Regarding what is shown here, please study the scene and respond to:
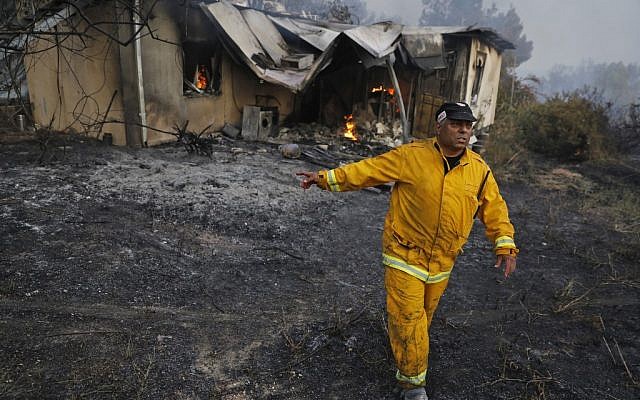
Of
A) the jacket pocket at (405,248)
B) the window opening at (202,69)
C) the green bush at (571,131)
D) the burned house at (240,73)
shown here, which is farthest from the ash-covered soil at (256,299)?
the green bush at (571,131)

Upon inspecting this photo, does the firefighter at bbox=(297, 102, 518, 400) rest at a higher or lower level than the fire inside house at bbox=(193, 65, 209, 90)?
lower

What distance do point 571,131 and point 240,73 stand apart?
930cm

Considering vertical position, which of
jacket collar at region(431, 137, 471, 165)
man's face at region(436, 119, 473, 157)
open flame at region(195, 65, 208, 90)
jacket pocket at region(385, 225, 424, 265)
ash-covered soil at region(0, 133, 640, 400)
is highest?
open flame at region(195, 65, 208, 90)

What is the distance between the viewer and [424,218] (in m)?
2.63

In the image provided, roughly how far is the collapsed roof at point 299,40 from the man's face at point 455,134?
7.00 m

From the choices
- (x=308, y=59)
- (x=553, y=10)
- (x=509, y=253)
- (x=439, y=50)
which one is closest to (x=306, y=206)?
(x=509, y=253)

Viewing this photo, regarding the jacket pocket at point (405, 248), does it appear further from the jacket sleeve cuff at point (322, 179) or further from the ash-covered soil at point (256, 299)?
the ash-covered soil at point (256, 299)

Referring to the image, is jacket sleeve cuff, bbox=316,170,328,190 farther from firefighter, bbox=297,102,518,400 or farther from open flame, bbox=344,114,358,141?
open flame, bbox=344,114,358,141

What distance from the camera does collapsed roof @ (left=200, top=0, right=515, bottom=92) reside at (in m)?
9.64

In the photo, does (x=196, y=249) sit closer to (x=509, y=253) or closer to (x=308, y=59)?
(x=509, y=253)

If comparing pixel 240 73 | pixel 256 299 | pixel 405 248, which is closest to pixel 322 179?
pixel 405 248

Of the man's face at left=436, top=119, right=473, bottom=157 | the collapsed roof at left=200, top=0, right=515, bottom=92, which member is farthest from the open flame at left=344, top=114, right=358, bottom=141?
the man's face at left=436, top=119, right=473, bottom=157

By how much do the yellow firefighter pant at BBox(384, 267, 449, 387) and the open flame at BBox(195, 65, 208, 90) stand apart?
9.07 meters

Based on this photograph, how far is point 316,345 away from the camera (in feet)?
10.6
